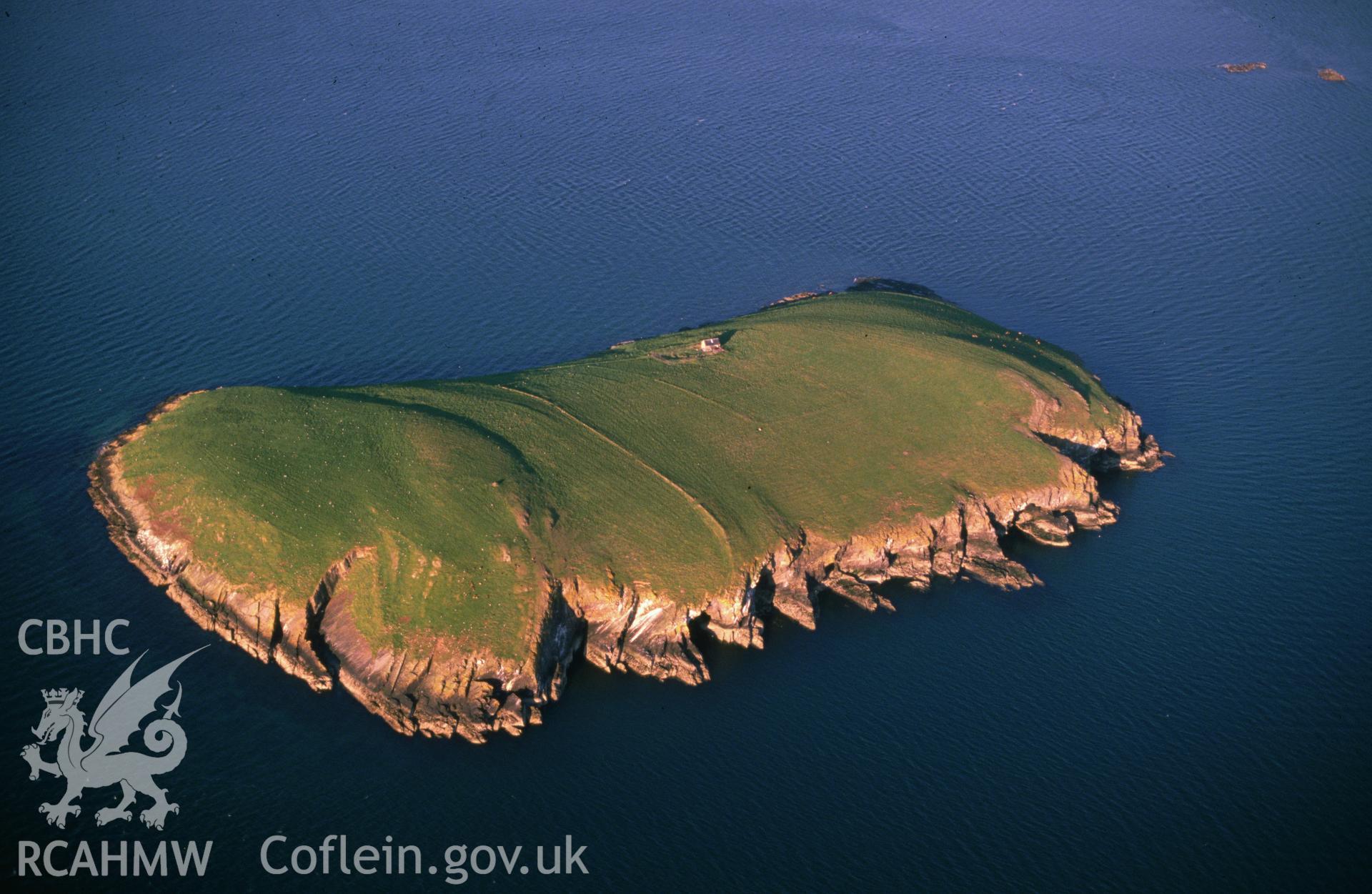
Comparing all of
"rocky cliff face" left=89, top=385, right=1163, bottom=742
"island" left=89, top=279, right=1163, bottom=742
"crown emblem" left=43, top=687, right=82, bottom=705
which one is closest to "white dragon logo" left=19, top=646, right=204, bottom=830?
"crown emblem" left=43, top=687, right=82, bottom=705

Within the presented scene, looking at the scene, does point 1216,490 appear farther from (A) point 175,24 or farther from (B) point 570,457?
(A) point 175,24

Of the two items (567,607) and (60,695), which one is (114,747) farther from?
(567,607)

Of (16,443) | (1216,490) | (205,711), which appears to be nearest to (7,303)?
(16,443)

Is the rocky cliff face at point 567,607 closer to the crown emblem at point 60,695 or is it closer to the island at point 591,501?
the island at point 591,501

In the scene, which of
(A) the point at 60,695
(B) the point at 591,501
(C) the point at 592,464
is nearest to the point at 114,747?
(A) the point at 60,695

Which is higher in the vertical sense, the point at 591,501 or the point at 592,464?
the point at 592,464

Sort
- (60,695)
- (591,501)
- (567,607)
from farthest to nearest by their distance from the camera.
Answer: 1. (591,501)
2. (567,607)
3. (60,695)
